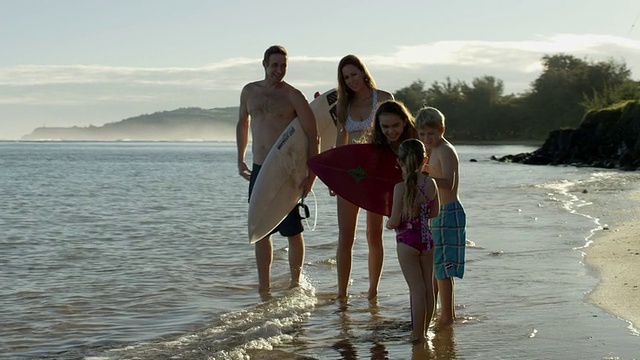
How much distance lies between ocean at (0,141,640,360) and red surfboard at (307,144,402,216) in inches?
34.9

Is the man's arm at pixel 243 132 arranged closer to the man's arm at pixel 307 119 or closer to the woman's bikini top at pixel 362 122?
the man's arm at pixel 307 119

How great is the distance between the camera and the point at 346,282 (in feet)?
25.4

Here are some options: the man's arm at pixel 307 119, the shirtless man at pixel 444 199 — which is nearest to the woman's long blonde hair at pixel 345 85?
the man's arm at pixel 307 119

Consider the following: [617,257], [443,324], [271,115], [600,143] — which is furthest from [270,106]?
[600,143]

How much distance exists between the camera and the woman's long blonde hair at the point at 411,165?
5.71 m

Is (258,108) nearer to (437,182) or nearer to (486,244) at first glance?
(437,182)

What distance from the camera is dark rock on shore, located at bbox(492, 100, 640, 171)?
36000 mm

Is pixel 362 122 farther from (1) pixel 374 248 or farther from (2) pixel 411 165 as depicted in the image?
(2) pixel 411 165

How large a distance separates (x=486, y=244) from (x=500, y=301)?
3.84 meters

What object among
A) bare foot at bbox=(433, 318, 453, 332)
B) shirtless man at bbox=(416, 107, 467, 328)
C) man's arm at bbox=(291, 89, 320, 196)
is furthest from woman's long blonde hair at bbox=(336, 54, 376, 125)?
bare foot at bbox=(433, 318, 453, 332)

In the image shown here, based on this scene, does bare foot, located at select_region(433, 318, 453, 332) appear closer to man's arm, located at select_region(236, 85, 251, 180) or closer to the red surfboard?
the red surfboard

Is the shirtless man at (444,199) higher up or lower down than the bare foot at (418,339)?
higher up

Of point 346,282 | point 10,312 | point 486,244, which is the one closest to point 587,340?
point 346,282

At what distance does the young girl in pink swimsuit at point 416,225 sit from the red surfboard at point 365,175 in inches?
31.0
